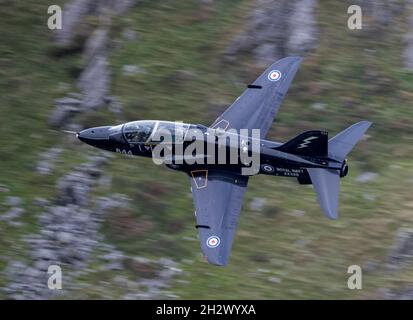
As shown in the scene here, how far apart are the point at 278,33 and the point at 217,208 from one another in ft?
36.7

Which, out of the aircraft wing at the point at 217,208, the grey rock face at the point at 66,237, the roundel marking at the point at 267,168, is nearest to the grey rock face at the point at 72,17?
the grey rock face at the point at 66,237

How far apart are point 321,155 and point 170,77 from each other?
30.4 feet

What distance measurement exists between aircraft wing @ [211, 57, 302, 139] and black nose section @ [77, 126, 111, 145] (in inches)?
158

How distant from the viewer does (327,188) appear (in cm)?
2977

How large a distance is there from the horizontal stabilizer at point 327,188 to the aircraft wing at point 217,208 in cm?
261

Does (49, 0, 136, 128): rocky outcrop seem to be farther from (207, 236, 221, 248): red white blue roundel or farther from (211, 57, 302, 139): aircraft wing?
(207, 236, 221, 248): red white blue roundel

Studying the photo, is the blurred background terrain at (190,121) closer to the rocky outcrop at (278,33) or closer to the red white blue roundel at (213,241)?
the rocky outcrop at (278,33)

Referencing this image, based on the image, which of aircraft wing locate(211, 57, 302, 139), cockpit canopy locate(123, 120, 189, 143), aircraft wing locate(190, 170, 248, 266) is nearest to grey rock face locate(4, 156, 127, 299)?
cockpit canopy locate(123, 120, 189, 143)

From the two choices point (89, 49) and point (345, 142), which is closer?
point (345, 142)

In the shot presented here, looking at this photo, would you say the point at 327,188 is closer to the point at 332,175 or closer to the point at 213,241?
the point at 332,175

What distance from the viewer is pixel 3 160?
3378 centimetres

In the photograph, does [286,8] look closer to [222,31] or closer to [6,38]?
[222,31]

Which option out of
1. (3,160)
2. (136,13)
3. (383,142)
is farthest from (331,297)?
(136,13)

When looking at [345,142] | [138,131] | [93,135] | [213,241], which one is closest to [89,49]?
[93,135]
